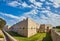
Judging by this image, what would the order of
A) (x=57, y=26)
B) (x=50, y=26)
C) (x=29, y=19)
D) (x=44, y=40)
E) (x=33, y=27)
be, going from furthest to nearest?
(x=50, y=26) → (x=57, y=26) → (x=33, y=27) → (x=29, y=19) → (x=44, y=40)

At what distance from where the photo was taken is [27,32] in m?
35.1

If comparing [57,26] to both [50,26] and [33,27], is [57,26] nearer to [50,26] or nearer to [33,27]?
[50,26]

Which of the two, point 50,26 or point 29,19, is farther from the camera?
point 50,26

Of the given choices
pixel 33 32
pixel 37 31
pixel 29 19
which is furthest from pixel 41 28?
pixel 29 19

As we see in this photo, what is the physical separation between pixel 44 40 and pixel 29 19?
8781 mm

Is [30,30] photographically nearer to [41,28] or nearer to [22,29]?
[22,29]

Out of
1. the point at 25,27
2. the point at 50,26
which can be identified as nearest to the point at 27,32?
Answer: the point at 25,27

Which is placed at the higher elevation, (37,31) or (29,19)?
(29,19)

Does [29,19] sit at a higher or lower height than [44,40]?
higher

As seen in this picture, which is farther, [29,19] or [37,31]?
[37,31]

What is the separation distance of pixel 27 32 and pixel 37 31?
21.1ft

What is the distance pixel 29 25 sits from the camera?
115ft

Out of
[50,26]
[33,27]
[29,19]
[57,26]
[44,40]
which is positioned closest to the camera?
[44,40]

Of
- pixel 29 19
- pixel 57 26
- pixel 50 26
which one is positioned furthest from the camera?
pixel 50 26
